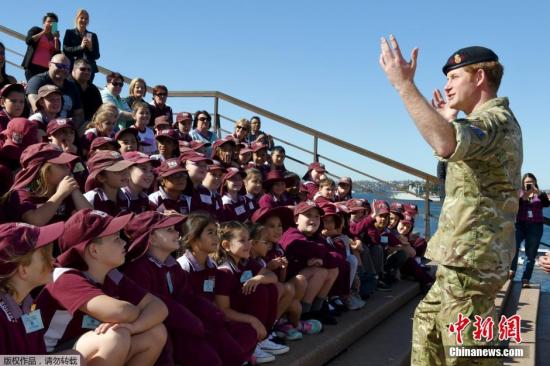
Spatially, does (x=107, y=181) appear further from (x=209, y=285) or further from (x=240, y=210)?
(x=240, y=210)

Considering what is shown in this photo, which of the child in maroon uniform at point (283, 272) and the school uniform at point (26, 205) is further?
the child in maroon uniform at point (283, 272)

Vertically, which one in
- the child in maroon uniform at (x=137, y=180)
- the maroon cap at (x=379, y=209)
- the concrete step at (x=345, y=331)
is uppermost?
the child in maroon uniform at (x=137, y=180)

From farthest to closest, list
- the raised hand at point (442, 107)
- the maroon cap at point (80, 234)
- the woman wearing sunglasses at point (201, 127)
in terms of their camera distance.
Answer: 1. the woman wearing sunglasses at point (201, 127)
2. the raised hand at point (442, 107)
3. the maroon cap at point (80, 234)

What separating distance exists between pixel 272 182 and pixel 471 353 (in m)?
4.31

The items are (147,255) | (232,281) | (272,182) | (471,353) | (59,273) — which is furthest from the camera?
(272,182)

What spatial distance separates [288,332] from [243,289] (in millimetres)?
665

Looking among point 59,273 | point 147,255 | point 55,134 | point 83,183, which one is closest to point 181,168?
point 83,183

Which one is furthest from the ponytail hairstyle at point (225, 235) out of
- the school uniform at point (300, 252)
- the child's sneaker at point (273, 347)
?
the school uniform at point (300, 252)

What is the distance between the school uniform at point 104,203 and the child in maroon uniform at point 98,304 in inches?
45.6

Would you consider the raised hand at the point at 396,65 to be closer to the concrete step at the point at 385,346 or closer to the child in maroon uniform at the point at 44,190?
the child in maroon uniform at the point at 44,190

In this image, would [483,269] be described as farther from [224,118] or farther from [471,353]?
[224,118]

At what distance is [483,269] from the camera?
2.62 meters

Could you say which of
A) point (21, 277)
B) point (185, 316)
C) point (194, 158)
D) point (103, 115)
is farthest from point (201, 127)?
point (21, 277)

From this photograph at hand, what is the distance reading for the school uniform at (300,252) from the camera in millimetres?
5133
